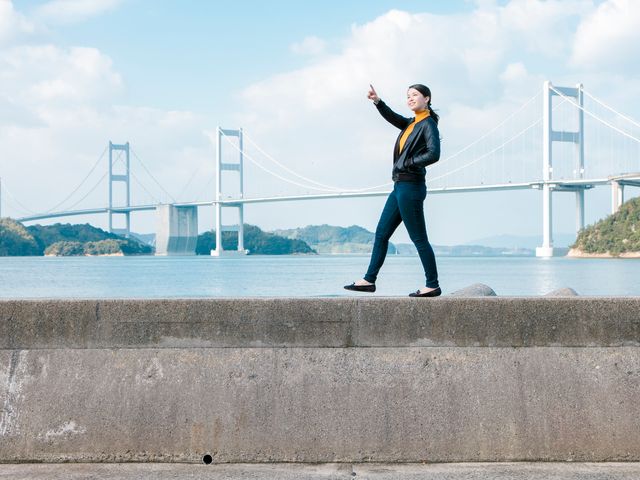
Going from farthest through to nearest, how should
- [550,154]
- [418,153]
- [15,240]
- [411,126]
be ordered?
[15,240] < [550,154] < [411,126] < [418,153]

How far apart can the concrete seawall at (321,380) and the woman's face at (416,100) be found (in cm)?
133

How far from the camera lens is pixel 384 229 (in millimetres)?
6082

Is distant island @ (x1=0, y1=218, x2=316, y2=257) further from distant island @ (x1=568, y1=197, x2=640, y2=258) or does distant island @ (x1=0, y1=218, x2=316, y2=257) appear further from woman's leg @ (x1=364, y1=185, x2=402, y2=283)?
woman's leg @ (x1=364, y1=185, x2=402, y2=283)

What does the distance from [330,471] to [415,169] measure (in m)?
1.95

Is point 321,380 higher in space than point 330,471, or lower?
higher

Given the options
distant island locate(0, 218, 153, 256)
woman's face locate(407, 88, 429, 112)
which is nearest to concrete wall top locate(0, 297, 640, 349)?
woman's face locate(407, 88, 429, 112)

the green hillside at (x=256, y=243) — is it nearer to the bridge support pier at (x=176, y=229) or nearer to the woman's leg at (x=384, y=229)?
the bridge support pier at (x=176, y=229)

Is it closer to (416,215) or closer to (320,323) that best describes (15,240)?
(416,215)

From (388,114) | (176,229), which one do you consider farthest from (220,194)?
(388,114)

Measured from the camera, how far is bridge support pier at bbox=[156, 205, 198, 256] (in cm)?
10619

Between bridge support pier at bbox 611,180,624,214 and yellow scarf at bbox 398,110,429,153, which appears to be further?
bridge support pier at bbox 611,180,624,214

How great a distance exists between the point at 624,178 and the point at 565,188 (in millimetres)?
5152

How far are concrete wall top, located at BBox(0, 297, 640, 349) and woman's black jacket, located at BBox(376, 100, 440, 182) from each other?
97 centimetres

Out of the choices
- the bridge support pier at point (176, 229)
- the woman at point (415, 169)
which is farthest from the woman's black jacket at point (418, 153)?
the bridge support pier at point (176, 229)
